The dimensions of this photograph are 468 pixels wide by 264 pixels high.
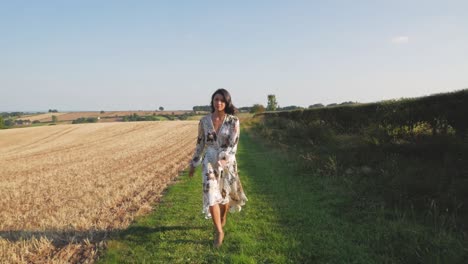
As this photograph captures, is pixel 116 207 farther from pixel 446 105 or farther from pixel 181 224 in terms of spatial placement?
pixel 446 105

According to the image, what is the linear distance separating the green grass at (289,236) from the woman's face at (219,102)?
6.84 ft

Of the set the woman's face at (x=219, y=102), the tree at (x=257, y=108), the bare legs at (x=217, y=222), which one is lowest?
the bare legs at (x=217, y=222)

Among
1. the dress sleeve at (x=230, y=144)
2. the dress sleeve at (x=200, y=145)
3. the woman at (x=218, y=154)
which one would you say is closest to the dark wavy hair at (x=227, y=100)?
the woman at (x=218, y=154)

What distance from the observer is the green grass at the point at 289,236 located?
4.77 m

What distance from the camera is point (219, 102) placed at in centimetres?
543

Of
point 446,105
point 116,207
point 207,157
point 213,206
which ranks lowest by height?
point 116,207

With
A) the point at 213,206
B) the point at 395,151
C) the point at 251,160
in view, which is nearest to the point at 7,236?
the point at 213,206

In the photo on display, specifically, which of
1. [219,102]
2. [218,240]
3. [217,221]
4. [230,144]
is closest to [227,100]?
[219,102]

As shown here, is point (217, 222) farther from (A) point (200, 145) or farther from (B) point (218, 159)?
(A) point (200, 145)

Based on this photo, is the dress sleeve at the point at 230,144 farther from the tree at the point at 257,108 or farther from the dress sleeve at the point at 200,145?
the tree at the point at 257,108

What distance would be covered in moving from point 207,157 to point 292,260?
76.3 inches

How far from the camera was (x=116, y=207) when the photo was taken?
802 cm

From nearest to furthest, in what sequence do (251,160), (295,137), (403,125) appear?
(403,125) → (251,160) → (295,137)

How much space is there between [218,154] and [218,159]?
83mm
